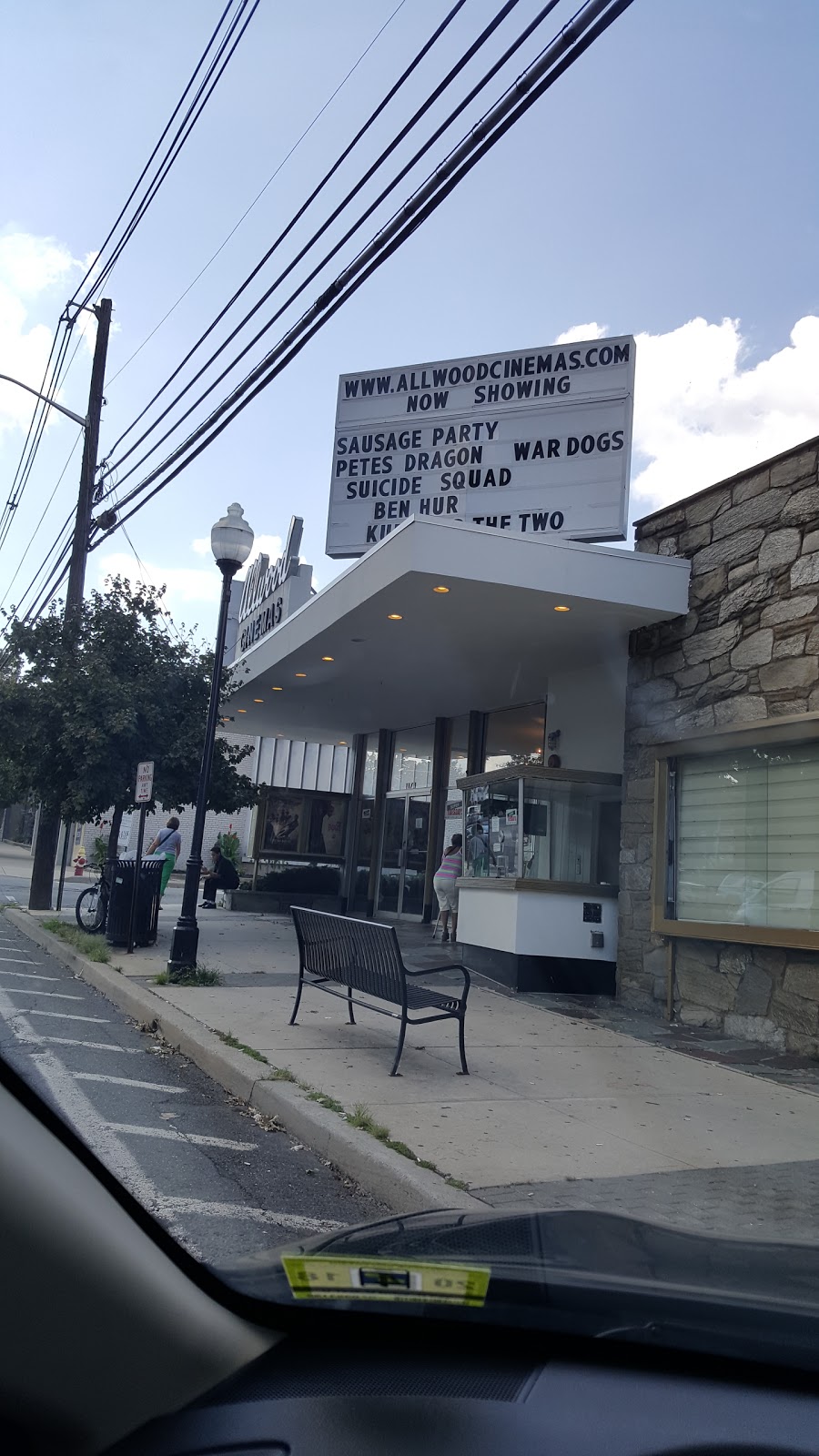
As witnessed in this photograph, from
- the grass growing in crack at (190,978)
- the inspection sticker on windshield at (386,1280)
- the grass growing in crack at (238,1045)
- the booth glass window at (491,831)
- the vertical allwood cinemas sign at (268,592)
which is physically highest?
the vertical allwood cinemas sign at (268,592)

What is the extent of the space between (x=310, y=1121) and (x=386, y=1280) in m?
4.31

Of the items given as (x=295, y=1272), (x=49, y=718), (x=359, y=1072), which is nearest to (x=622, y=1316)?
(x=295, y=1272)

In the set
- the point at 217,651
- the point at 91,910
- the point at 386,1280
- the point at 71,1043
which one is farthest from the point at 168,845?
the point at 386,1280

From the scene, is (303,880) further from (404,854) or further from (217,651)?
(217,651)

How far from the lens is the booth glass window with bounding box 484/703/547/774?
17.0 m

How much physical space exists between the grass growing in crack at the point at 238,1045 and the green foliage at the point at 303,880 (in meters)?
14.7

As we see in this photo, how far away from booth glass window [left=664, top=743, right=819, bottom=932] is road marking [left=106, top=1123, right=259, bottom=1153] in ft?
18.8

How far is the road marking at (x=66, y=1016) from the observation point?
8867 millimetres

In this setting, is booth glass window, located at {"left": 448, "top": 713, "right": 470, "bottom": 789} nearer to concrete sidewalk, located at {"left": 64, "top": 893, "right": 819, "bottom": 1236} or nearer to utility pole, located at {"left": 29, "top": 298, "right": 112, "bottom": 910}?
utility pole, located at {"left": 29, "top": 298, "right": 112, "bottom": 910}

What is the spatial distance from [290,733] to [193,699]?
9.61 meters

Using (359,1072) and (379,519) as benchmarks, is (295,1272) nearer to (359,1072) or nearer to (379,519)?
(359,1072)

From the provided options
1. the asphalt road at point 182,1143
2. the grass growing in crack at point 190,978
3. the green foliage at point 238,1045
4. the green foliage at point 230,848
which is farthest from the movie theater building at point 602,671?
the green foliage at point 230,848

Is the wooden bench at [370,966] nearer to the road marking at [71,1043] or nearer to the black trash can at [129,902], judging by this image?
the road marking at [71,1043]

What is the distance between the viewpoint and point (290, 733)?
83.0ft
